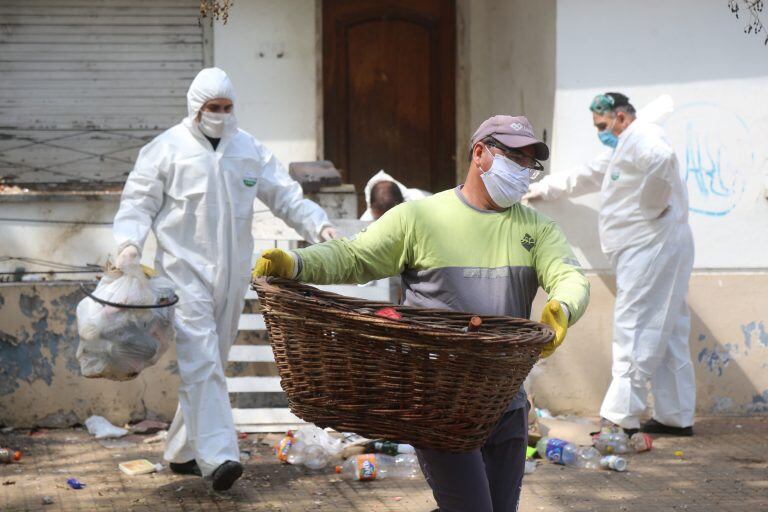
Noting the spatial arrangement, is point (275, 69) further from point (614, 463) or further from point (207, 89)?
point (614, 463)

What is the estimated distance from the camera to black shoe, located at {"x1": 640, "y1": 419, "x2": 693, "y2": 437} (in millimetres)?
7078

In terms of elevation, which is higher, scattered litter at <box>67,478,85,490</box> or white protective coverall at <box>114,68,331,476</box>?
white protective coverall at <box>114,68,331,476</box>

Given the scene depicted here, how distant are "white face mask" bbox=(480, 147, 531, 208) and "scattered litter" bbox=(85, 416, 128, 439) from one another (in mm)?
4051

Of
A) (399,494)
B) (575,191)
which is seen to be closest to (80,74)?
(575,191)

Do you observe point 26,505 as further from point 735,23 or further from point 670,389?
point 735,23

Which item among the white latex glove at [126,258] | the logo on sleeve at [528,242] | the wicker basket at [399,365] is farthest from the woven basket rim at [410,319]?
the white latex glove at [126,258]

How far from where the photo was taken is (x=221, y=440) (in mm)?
5543

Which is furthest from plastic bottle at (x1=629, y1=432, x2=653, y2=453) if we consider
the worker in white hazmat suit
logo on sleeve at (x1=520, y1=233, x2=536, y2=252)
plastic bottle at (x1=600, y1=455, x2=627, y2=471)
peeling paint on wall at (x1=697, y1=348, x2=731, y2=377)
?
logo on sleeve at (x1=520, y1=233, x2=536, y2=252)

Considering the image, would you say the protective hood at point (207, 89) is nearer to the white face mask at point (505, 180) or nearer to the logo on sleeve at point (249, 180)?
the logo on sleeve at point (249, 180)

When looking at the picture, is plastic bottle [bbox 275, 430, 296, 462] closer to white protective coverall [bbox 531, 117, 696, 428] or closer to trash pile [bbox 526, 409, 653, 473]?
trash pile [bbox 526, 409, 653, 473]

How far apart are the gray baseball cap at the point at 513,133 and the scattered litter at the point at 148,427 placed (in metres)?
4.04

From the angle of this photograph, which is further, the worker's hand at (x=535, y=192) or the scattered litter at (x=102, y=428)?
the worker's hand at (x=535, y=192)

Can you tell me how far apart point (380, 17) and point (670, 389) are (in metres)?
4.10

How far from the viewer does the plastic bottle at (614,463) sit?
6246mm
